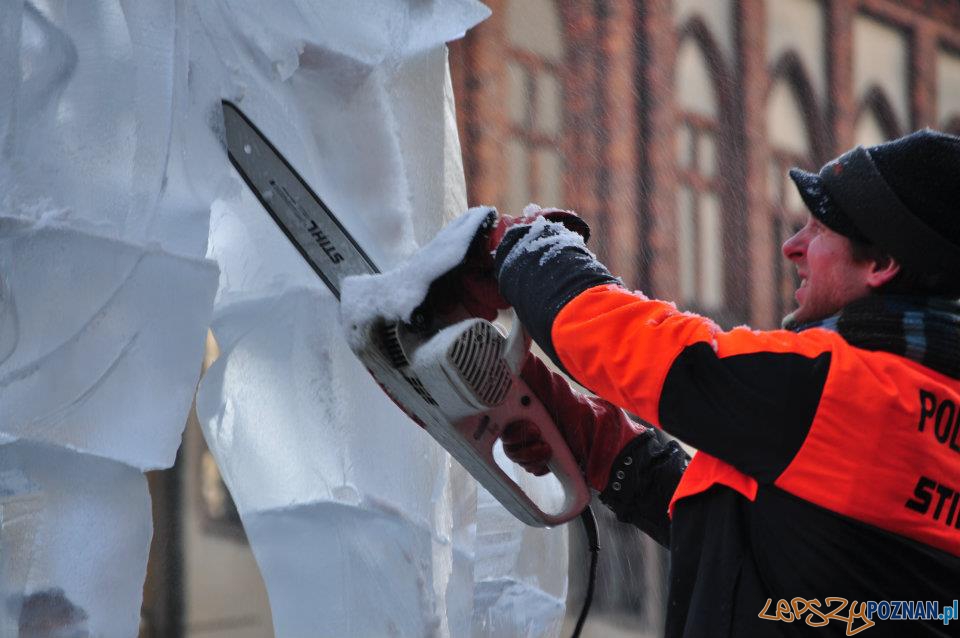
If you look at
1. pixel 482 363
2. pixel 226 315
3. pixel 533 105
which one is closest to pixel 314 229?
pixel 226 315

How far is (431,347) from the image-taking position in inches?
52.8

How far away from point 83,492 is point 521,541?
717 mm

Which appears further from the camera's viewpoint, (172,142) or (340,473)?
(340,473)

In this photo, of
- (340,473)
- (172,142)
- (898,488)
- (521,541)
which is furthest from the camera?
(521,541)

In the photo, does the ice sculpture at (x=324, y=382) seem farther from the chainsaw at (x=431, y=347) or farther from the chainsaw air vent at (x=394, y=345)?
the chainsaw air vent at (x=394, y=345)

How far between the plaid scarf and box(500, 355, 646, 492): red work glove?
1.38ft

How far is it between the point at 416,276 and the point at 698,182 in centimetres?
604

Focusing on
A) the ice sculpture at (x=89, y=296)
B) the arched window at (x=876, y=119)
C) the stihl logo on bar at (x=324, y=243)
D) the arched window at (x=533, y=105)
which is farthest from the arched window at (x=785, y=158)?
the ice sculpture at (x=89, y=296)

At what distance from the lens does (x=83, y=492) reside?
141 centimetres

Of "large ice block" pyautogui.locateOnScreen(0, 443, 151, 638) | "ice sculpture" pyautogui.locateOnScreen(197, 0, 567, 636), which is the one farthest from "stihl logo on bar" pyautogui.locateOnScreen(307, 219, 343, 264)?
"large ice block" pyautogui.locateOnScreen(0, 443, 151, 638)

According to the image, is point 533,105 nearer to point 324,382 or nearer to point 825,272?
point 324,382

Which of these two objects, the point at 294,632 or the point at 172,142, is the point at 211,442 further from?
the point at 172,142

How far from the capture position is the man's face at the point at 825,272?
1.29 meters

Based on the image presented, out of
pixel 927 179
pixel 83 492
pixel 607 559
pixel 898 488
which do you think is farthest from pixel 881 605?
pixel 607 559
